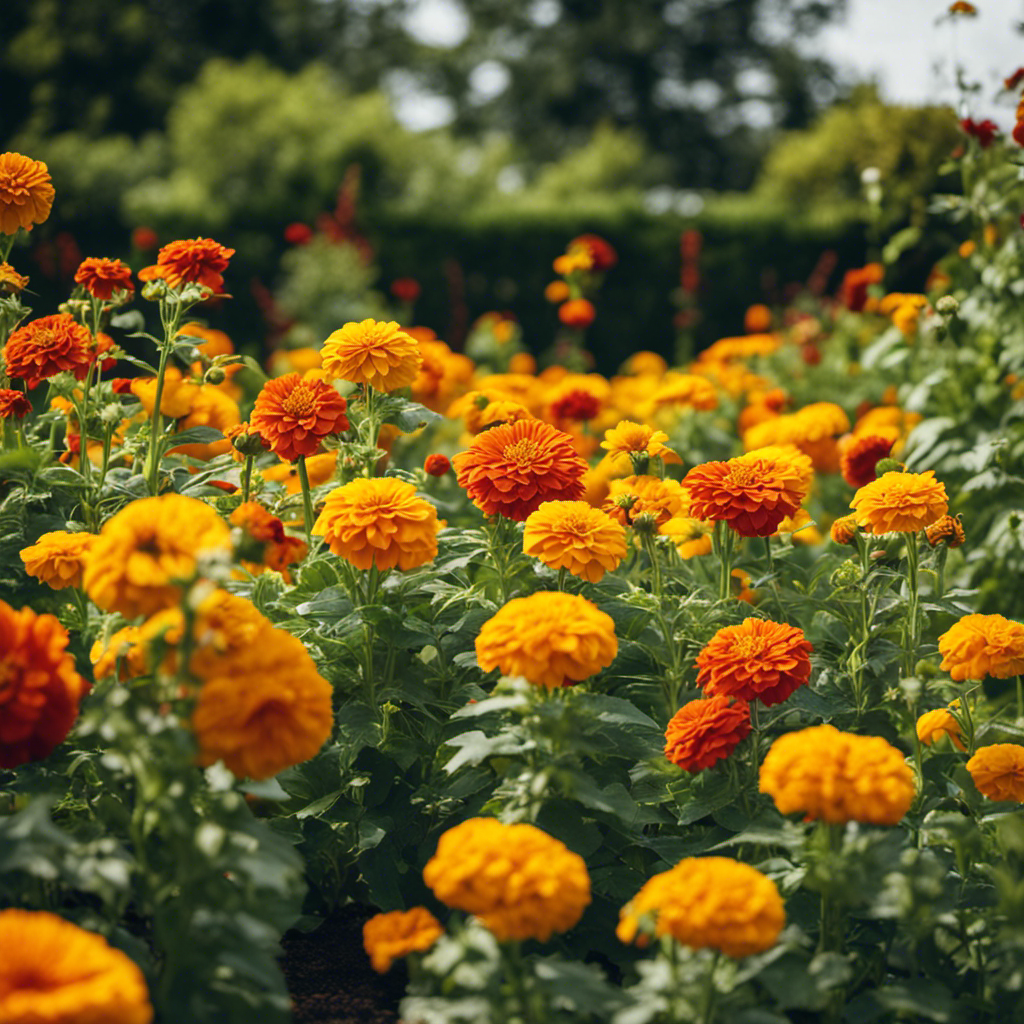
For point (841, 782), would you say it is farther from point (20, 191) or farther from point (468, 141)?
point (468, 141)

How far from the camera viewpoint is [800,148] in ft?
43.7

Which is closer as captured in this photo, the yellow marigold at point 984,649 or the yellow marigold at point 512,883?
the yellow marigold at point 512,883

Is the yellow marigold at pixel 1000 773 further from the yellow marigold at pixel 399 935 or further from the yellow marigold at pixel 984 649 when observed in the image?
the yellow marigold at pixel 399 935

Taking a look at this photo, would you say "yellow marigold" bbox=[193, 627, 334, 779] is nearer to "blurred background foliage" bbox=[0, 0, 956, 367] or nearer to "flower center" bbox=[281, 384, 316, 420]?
"flower center" bbox=[281, 384, 316, 420]

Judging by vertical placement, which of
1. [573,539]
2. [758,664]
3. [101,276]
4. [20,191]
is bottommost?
[758,664]

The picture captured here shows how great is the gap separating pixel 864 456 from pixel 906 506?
729mm

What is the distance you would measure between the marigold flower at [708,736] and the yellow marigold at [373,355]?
846mm

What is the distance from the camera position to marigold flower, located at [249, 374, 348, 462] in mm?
1950

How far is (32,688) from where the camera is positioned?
1.27 metres

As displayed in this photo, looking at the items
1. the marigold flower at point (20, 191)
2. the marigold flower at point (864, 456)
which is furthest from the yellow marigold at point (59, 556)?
the marigold flower at point (864, 456)

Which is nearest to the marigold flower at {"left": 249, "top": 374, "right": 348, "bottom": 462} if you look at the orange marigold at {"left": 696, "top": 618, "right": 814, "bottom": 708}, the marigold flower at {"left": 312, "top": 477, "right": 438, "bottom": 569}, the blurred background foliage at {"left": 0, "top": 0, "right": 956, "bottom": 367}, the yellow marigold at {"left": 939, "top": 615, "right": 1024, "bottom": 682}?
the marigold flower at {"left": 312, "top": 477, "right": 438, "bottom": 569}

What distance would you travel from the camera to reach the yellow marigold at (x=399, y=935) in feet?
4.41

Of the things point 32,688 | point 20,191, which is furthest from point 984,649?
point 20,191

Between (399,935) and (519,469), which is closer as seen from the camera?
(399,935)
